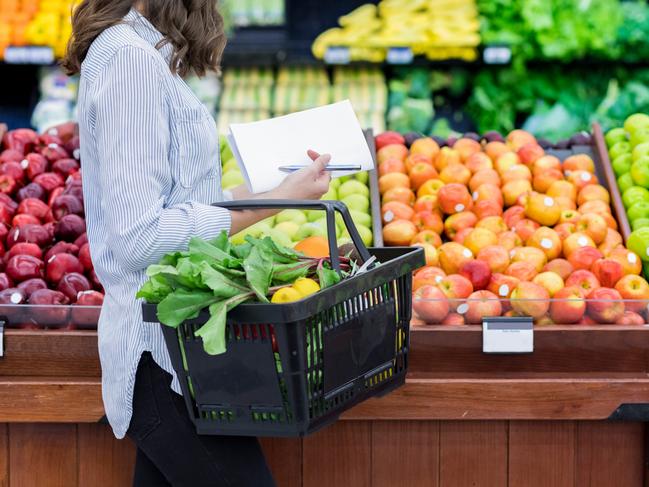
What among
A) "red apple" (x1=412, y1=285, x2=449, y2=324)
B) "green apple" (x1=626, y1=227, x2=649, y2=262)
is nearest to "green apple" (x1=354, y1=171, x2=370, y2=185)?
"green apple" (x1=626, y1=227, x2=649, y2=262)

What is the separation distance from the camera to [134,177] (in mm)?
1476

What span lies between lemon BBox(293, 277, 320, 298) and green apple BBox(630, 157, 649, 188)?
1.80 metres

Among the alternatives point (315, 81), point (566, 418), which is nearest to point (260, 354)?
point (566, 418)

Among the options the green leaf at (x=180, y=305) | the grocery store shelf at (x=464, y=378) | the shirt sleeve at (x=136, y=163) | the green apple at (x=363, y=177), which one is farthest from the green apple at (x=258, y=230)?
the green leaf at (x=180, y=305)

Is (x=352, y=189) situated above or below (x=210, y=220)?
below

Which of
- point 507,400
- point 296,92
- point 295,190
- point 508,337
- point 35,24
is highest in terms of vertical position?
point 35,24

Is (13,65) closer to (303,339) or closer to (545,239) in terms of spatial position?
(545,239)

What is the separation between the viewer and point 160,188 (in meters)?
1.51

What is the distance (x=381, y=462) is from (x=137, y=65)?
1.08 metres

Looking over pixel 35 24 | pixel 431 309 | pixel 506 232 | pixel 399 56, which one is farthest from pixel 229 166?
pixel 35 24

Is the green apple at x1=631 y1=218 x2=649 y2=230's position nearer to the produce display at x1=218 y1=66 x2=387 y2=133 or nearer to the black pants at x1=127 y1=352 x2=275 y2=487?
the black pants at x1=127 y1=352 x2=275 y2=487

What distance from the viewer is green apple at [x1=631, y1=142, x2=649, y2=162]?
3.03 m

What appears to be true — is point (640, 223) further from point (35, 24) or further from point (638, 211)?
point (35, 24)

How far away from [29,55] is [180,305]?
3804mm
